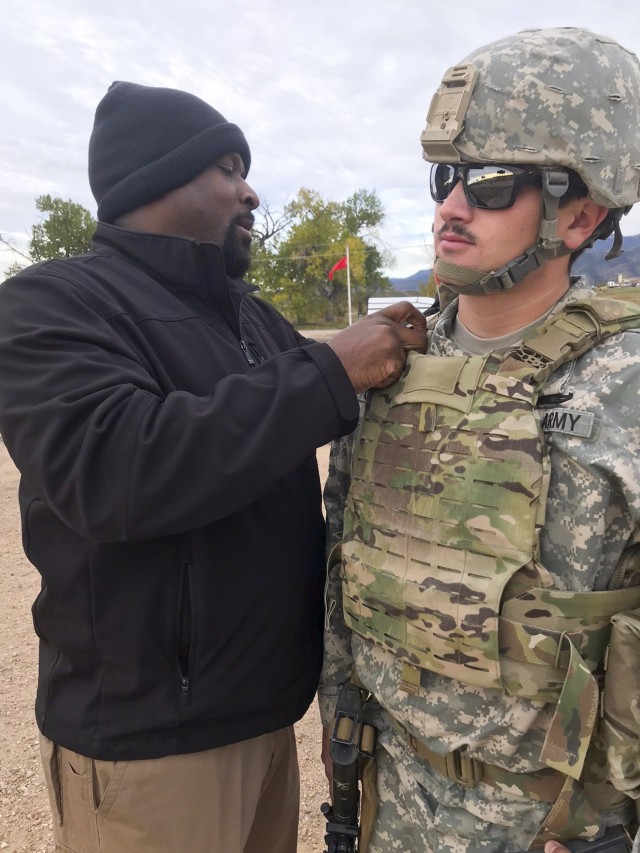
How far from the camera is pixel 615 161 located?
63.9 inches

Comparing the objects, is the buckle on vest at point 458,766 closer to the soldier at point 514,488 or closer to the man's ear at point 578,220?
the soldier at point 514,488

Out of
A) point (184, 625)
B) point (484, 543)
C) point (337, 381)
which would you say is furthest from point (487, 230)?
point (184, 625)

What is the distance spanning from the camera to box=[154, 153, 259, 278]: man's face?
2068 millimetres

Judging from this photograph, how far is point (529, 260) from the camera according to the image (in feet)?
5.29

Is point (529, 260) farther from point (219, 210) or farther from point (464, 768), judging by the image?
point (464, 768)

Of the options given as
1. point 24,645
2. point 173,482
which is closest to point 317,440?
point 173,482

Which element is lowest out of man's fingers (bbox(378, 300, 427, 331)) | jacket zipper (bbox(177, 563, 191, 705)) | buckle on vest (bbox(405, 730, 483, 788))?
buckle on vest (bbox(405, 730, 483, 788))

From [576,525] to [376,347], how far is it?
0.64 m

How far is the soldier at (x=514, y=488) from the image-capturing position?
144 centimetres

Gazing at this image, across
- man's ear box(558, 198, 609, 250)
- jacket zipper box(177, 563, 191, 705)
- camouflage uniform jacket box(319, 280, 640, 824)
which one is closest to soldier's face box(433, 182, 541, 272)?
man's ear box(558, 198, 609, 250)

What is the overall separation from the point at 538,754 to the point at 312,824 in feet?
6.32

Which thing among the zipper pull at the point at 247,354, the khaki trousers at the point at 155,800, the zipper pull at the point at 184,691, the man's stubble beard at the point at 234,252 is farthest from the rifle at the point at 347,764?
the man's stubble beard at the point at 234,252

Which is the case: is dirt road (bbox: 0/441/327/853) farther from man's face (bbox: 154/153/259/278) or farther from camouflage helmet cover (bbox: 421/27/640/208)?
camouflage helmet cover (bbox: 421/27/640/208)

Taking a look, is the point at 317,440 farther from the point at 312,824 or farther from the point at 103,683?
the point at 312,824
